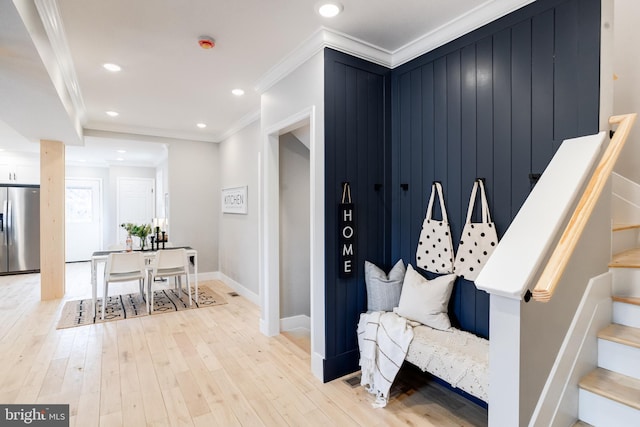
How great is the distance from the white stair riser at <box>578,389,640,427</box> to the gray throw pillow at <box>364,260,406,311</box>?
1.21 metres

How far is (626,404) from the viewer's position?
1.42 meters

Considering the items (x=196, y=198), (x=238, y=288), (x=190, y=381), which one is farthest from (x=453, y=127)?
(x=196, y=198)

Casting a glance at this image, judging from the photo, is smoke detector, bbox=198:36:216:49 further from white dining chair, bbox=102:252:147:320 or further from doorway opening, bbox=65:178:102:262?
doorway opening, bbox=65:178:102:262

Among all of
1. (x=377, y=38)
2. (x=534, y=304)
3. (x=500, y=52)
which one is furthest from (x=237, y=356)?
(x=500, y=52)

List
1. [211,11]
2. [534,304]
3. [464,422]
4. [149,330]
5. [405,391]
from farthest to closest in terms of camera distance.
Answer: [149,330], [405,391], [211,11], [464,422], [534,304]

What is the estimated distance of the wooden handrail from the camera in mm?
1253

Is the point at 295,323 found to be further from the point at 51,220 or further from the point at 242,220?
the point at 51,220

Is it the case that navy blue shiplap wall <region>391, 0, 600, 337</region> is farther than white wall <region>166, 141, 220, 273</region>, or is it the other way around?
white wall <region>166, 141, 220, 273</region>

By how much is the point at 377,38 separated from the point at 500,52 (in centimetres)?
92

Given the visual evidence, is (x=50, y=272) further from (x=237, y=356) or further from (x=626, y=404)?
(x=626, y=404)

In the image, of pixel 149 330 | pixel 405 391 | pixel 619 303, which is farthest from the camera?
pixel 149 330

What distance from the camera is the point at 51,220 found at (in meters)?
4.68

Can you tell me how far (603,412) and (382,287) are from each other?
138cm

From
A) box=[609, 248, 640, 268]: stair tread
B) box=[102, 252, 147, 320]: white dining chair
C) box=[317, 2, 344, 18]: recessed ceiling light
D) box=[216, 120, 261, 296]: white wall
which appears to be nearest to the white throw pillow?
box=[609, 248, 640, 268]: stair tread
